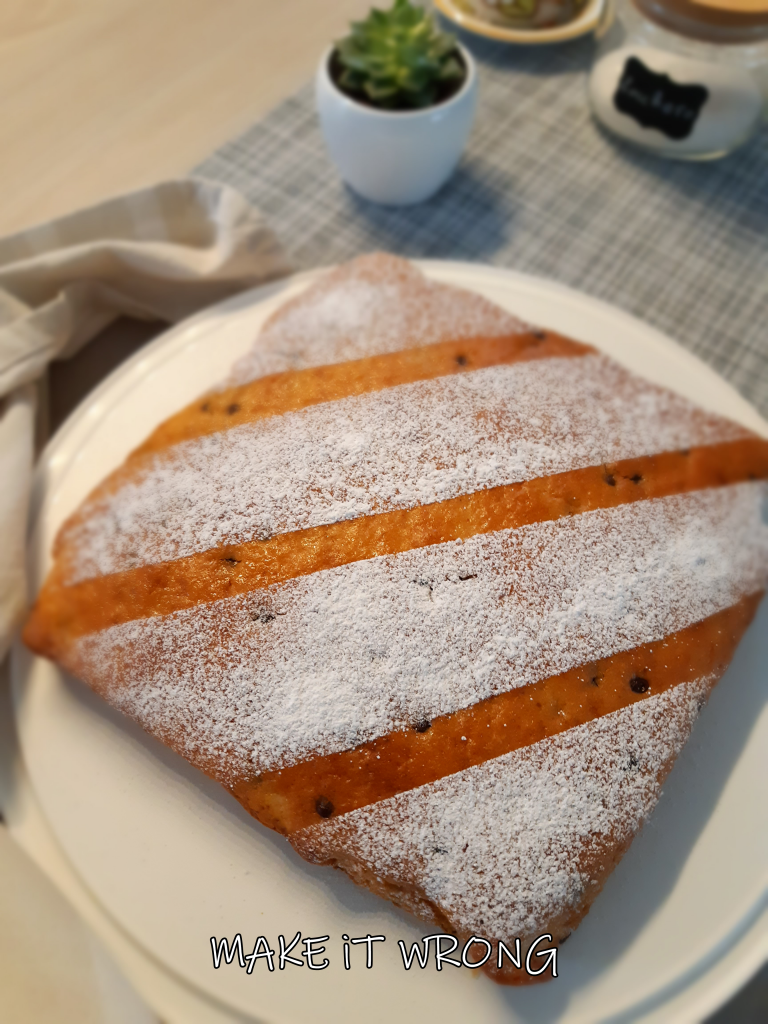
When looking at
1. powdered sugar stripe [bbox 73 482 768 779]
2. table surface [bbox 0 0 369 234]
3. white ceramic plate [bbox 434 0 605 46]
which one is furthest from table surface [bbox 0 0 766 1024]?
powdered sugar stripe [bbox 73 482 768 779]

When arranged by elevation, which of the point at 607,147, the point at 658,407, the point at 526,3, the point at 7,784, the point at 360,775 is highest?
Result: the point at 526,3

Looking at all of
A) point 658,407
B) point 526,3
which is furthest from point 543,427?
point 526,3

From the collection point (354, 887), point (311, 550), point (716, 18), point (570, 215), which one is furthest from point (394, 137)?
point (354, 887)

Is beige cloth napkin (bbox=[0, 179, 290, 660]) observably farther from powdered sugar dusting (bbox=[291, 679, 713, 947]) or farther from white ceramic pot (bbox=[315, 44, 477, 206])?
powdered sugar dusting (bbox=[291, 679, 713, 947])

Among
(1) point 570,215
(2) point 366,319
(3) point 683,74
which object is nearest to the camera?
(2) point 366,319

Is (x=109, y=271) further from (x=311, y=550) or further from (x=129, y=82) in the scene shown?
(x=311, y=550)

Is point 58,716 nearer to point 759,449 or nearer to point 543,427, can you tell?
point 543,427
